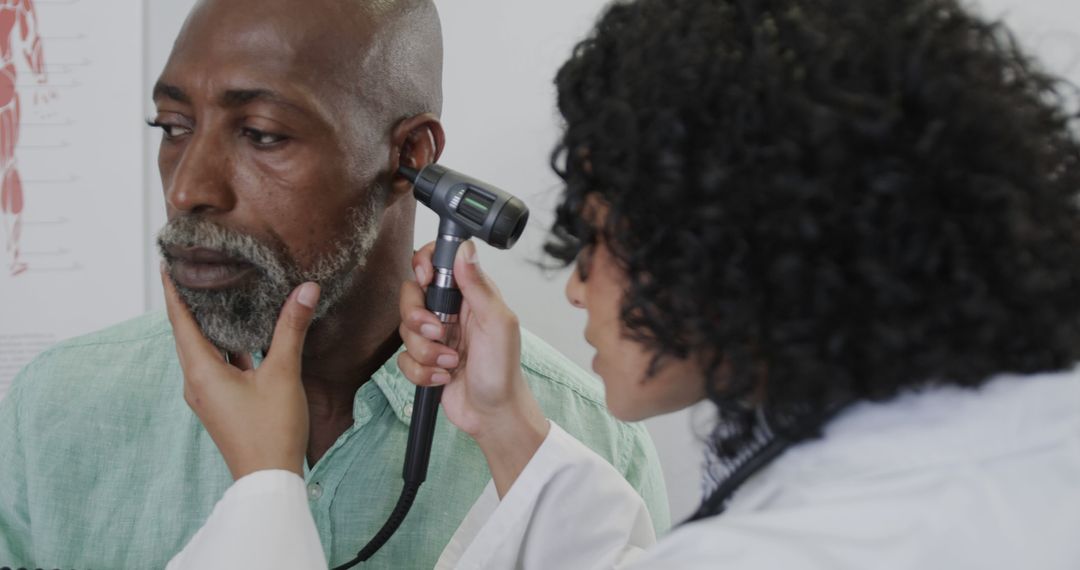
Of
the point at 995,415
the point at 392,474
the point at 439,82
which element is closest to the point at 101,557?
the point at 392,474

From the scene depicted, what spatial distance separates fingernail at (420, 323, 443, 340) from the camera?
1.00 metres

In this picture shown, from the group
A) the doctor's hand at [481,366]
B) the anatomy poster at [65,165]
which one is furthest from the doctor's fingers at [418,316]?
the anatomy poster at [65,165]

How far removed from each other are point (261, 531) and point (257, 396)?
0.14m

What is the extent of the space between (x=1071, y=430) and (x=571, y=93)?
0.45 m

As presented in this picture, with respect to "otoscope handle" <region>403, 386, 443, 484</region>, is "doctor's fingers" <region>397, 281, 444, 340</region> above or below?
above

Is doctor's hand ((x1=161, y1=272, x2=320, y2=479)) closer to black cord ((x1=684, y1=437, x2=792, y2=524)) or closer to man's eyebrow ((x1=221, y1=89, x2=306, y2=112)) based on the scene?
man's eyebrow ((x1=221, y1=89, x2=306, y2=112))

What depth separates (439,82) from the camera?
122 centimetres

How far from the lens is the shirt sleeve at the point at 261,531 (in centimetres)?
83

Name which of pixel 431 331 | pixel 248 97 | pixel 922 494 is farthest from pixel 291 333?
pixel 922 494

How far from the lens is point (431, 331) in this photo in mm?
998

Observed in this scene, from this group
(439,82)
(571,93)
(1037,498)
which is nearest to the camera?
(1037,498)

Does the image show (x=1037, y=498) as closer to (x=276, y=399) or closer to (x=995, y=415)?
(x=995, y=415)

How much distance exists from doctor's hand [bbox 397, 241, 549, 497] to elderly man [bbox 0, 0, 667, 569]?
0.13 meters

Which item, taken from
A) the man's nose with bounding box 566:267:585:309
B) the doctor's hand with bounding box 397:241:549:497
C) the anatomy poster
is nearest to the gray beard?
the doctor's hand with bounding box 397:241:549:497
